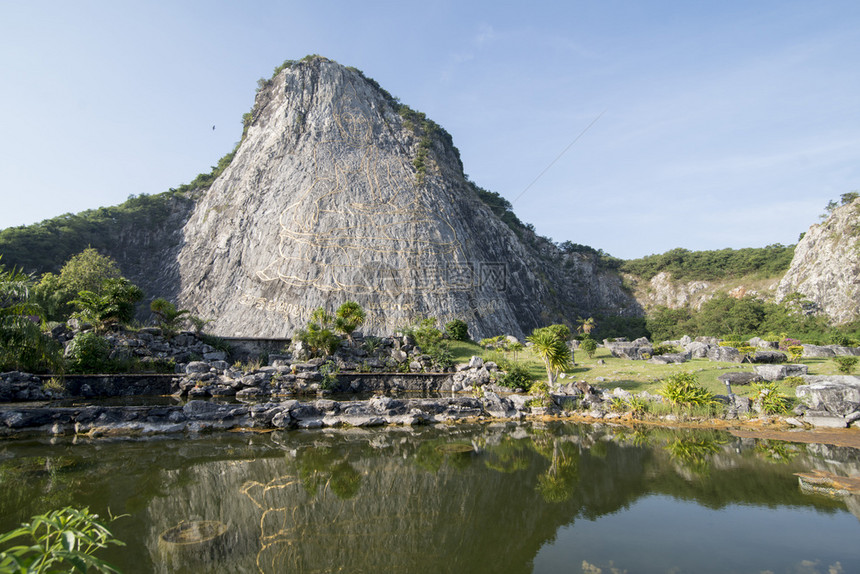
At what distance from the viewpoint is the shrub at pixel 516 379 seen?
1773cm

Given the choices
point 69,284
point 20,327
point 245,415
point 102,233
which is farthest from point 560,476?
point 102,233

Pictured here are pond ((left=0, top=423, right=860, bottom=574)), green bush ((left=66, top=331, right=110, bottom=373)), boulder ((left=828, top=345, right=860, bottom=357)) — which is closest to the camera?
pond ((left=0, top=423, right=860, bottom=574))

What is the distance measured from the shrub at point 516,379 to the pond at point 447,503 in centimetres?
717

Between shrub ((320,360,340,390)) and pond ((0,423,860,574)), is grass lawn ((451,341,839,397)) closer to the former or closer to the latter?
pond ((0,423,860,574))

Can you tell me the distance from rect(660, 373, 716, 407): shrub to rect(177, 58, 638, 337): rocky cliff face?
75.9 feet

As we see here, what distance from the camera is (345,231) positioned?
39812 mm

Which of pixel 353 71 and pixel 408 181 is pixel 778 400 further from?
pixel 353 71

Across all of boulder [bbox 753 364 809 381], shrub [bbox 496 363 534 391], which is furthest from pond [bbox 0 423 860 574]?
shrub [bbox 496 363 534 391]

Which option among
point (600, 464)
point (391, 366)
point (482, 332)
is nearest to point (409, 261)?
point (482, 332)

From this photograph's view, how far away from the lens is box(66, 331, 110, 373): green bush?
53.7 feet

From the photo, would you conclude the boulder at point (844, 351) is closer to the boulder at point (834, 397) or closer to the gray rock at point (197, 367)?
the boulder at point (834, 397)

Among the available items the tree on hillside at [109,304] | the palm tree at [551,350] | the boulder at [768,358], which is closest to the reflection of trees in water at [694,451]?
the palm tree at [551,350]

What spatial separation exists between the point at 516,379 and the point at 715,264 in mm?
50487

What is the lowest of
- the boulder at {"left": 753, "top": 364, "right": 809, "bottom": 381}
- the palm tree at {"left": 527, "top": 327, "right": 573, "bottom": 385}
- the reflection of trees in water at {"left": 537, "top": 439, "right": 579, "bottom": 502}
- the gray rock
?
the reflection of trees in water at {"left": 537, "top": 439, "right": 579, "bottom": 502}
